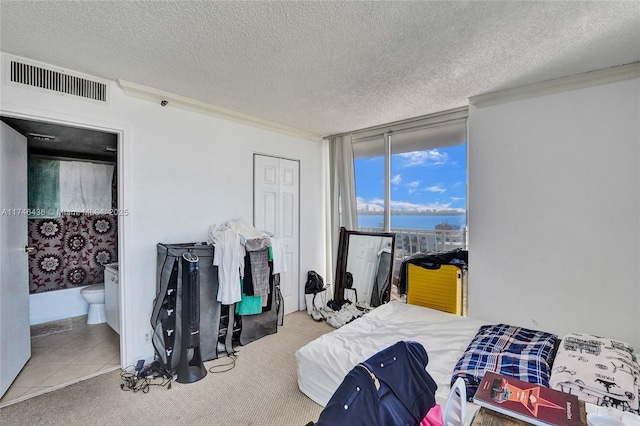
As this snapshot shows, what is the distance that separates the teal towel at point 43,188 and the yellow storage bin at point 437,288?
443 centimetres

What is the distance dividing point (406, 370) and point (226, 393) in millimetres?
1790

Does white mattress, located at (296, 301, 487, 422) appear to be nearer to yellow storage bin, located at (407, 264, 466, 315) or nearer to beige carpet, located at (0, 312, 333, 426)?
beige carpet, located at (0, 312, 333, 426)

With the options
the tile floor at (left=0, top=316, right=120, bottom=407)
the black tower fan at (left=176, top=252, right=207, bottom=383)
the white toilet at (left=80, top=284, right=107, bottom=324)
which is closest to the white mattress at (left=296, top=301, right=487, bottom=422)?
the black tower fan at (left=176, top=252, right=207, bottom=383)

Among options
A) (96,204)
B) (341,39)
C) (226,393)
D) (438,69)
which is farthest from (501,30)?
(96,204)

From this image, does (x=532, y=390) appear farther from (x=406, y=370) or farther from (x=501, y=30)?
(x=501, y=30)

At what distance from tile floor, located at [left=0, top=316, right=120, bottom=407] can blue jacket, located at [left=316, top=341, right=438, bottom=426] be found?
2.76 metres

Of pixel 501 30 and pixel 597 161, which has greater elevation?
pixel 501 30

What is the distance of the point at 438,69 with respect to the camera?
230 centimetres

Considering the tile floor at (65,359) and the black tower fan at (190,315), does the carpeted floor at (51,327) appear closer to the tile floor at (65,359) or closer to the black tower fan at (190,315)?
the tile floor at (65,359)

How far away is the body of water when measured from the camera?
10.9 feet

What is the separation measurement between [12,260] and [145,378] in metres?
1.44

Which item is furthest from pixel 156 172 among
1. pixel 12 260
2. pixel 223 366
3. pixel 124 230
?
pixel 223 366

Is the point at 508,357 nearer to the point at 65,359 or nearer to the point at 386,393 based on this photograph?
the point at 386,393

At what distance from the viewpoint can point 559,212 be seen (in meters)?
2.46
